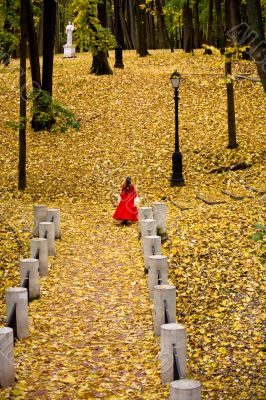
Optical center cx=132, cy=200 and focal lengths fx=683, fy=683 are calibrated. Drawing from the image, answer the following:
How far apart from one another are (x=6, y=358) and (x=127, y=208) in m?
8.74

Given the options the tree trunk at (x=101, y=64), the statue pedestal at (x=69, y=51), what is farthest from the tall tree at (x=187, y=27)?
the statue pedestal at (x=69, y=51)

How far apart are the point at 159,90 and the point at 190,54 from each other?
8.07 metres

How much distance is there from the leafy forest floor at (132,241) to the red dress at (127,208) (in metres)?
0.36

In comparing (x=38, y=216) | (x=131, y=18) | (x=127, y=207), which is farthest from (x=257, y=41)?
(x=131, y=18)

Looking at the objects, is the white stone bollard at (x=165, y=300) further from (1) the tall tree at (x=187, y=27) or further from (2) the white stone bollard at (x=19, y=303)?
(1) the tall tree at (x=187, y=27)

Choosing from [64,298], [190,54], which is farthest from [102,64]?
[64,298]

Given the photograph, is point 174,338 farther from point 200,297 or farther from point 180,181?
point 180,181

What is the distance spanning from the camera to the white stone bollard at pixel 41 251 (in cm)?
1131

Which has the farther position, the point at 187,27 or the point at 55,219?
the point at 187,27

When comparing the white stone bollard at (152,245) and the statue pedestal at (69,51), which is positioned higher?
the statue pedestal at (69,51)

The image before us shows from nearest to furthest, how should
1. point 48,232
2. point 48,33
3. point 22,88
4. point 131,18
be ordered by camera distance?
point 48,232, point 22,88, point 48,33, point 131,18

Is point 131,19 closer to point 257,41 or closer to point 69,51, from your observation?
point 69,51

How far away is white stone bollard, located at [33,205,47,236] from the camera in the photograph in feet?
46.7

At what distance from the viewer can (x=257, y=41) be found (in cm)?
801
